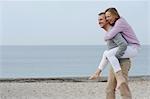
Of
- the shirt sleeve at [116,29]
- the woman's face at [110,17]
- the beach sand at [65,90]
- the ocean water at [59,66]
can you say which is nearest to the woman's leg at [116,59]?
the shirt sleeve at [116,29]

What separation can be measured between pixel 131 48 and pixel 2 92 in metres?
5.22

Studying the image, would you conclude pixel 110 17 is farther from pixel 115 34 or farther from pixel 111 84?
pixel 111 84

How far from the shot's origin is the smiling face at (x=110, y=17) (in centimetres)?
523

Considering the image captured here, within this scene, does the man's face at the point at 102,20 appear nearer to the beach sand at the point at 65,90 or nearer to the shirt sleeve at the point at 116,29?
the shirt sleeve at the point at 116,29

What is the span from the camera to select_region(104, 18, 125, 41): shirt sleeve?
5.13 meters

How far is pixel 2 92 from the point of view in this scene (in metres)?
9.92

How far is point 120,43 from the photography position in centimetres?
511

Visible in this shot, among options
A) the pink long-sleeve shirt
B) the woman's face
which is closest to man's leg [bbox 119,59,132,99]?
the pink long-sleeve shirt

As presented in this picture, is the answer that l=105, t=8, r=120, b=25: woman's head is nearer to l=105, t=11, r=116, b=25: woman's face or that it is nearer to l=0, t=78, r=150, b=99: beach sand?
l=105, t=11, r=116, b=25: woman's face

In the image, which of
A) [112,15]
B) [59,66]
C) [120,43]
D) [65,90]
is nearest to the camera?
[120,43]

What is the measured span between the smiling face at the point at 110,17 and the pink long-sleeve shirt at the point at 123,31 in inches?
2.5

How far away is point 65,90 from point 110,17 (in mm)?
5087

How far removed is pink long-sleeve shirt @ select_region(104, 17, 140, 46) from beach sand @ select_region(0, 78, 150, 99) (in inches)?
144

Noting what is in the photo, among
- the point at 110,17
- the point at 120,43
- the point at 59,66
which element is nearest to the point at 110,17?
the point at 110,17
